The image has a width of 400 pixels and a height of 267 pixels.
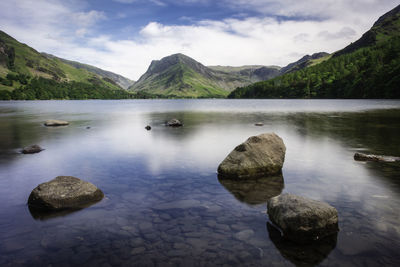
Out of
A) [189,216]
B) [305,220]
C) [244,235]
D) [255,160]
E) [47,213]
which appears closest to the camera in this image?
[305,220]

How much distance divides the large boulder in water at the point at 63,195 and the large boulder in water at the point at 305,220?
9.52m

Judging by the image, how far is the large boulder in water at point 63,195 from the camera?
12.2 meters

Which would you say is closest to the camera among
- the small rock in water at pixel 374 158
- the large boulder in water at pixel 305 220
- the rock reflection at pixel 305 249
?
the rock reflection at pixel 305 249

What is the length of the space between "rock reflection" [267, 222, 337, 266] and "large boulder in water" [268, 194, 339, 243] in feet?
0.74

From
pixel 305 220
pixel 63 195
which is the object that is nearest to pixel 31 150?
pixel 63 195

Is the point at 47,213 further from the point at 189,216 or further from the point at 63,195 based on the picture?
the point at 189,216

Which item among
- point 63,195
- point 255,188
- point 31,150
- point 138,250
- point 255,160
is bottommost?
point 138,250

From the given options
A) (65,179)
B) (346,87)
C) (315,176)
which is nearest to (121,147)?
(65,179)

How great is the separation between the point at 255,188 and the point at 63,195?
10487 millimetres

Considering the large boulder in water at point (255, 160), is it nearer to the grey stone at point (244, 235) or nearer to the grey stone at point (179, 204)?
the grey stone at point (179, 204)

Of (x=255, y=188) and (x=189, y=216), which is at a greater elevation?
(x=255, y=188)

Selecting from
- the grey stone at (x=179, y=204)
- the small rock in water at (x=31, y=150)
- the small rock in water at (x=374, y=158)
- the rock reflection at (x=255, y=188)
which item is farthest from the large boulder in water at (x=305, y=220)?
the small rock in water at (x=31, y=150)

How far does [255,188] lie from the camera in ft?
48.9

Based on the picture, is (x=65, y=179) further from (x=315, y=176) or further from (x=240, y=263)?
(x=315, y=176)
